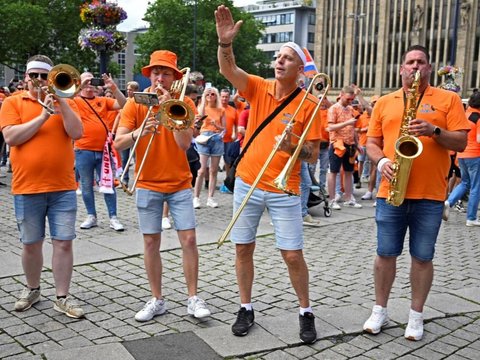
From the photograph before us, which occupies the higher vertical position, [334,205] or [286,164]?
[286,164]

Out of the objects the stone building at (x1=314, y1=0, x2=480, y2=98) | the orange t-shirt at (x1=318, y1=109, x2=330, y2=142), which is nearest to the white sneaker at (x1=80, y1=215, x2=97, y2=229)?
the orange t-shirt at (x1=318, y1=109, x2=330, y2=142)

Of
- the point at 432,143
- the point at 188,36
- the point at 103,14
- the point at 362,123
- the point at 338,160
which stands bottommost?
the point at 338,160

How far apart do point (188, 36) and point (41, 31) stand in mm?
22430

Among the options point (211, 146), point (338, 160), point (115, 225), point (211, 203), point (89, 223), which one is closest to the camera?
point (115, 225)

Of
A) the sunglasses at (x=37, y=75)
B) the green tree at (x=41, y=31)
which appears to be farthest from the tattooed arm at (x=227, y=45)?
the green tree at (x=41, y=31)

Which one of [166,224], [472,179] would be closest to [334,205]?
[472,179]

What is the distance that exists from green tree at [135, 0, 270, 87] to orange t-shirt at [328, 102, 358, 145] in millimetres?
47798

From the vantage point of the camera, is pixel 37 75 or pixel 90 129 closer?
pixel 37 75

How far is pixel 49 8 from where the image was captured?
4059cm

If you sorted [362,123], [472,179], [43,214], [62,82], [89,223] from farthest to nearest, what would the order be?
[362,123] < [472,179] < [89,223] < [43,214] < [62,82]

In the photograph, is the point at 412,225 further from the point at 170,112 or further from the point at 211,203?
the point at 211,203

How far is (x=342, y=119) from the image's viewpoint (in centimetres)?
967

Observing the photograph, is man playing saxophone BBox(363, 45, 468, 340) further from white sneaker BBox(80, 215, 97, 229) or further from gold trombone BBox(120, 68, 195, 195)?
white sneaker BBox(80, 215, 97, 229)

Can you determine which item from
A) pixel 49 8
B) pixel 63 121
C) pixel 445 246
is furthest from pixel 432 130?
pixel 49 8
